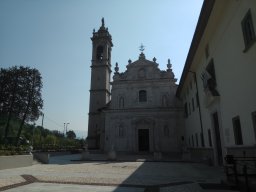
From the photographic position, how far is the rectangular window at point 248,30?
339 inches

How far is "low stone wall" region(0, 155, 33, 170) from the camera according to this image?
15799 mm

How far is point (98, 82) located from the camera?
42469 millimetres

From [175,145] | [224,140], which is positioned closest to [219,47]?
[224,140]

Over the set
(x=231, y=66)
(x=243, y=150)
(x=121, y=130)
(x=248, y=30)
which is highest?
(x=248, y=30)

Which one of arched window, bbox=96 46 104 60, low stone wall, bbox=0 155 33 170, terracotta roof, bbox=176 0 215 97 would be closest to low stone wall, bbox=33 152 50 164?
low stone wall, bbox=0 155 33 170

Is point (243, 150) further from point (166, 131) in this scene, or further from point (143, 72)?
point (143, 72)

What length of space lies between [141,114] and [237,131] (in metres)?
24.7

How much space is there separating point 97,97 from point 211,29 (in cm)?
3054

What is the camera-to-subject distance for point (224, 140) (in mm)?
13289

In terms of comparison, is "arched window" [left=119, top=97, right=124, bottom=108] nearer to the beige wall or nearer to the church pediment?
the church pediment

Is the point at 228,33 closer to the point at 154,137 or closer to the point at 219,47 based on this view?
the point at 219,47

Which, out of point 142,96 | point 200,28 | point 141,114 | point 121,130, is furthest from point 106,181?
point 142,96

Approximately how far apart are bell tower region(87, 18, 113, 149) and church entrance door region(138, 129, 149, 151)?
642cm

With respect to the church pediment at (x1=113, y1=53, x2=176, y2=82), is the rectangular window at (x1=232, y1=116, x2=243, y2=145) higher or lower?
lower
